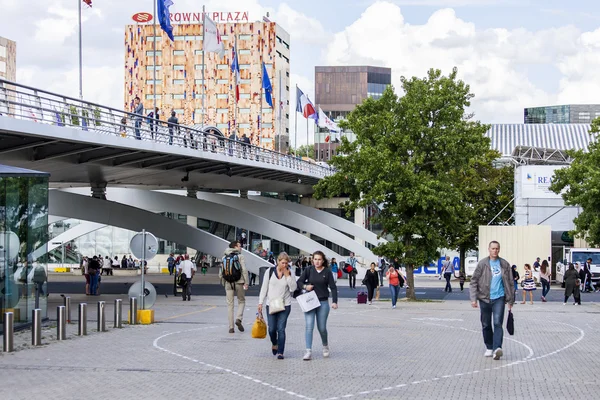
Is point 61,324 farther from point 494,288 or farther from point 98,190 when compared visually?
point 98,190

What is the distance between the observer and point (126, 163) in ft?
116

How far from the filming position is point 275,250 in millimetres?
83500

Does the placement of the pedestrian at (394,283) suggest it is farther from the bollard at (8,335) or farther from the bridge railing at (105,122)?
the bollard at (8,335)

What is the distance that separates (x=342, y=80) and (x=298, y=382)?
5645 inches

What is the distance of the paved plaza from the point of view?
10875 mm

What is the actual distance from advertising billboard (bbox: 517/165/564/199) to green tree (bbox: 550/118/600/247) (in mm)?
4992

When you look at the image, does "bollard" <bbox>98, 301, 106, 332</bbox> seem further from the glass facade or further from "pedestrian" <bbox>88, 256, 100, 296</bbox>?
"pedestrian" <bbox>88, 256, 100, 296</bbox>

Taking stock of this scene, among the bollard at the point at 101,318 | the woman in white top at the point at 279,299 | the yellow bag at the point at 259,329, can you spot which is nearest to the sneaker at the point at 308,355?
the woman in white top at the point at 279,299

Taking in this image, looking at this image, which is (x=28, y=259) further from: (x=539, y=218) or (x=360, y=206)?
(x=539, y=218)

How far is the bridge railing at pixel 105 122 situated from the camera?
77.3 ft

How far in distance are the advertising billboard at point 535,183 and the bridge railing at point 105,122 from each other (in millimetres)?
12937

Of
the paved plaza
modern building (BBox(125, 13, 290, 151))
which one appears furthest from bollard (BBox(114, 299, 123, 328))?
modern building (BBox(125, 13, 290, 151))

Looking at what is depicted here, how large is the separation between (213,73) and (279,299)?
345 feet

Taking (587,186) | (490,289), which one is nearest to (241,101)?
(587,186)
